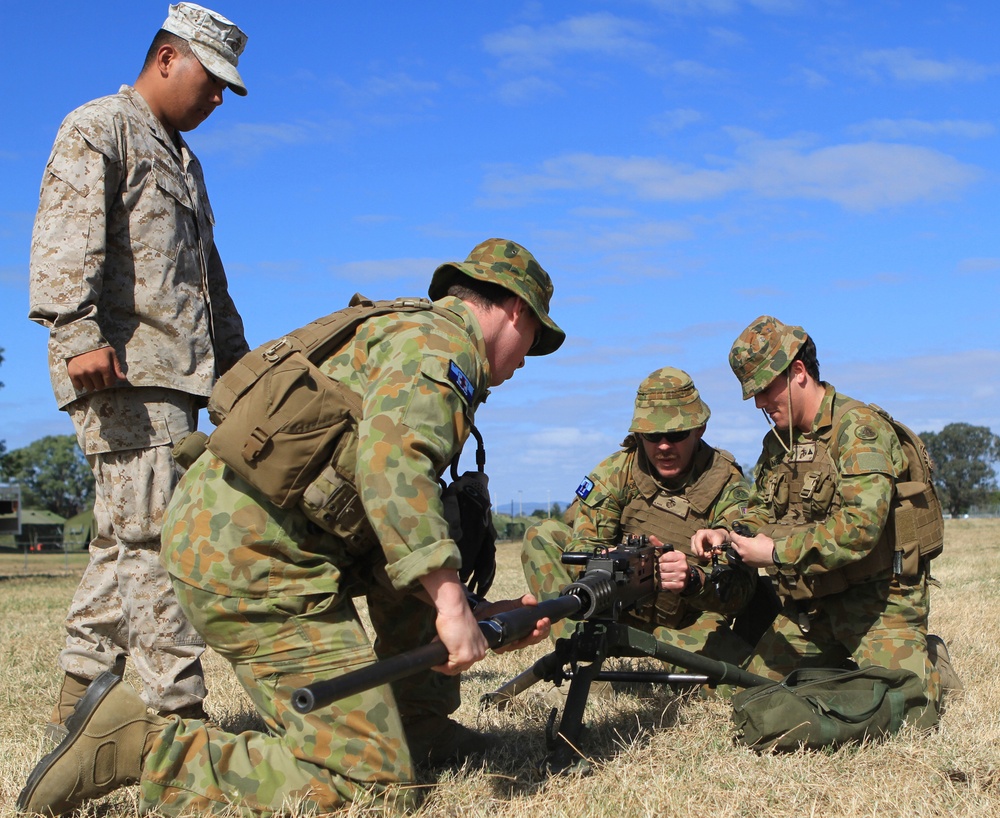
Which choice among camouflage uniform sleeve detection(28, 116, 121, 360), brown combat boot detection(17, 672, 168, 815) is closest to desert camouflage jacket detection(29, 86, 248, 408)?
camouflage uniform sleeve detection(28, 116, 121, 360)

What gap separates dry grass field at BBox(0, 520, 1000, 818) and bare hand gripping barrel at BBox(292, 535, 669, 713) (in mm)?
614

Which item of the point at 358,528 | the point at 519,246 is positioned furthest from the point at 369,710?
the point at 519,246

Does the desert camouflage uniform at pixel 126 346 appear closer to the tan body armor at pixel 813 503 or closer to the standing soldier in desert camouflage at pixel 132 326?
the standing soldier in desert camouflage at pixel 132 326

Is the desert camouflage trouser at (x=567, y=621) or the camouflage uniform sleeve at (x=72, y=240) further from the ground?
the camouflage uniform sleeve at (x=72, y=240)

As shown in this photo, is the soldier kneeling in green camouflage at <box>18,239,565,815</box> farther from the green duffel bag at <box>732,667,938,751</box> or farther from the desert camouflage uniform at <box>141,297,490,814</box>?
the green duffel bag at <box>732,667,938,751</box>

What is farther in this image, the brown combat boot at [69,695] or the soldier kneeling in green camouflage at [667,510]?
the soldier kneeling in green camouflage at [667,510]

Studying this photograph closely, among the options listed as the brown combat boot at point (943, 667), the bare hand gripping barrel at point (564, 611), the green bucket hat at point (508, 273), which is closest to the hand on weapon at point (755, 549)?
the bare hand gripping barrel at point (564, 611)

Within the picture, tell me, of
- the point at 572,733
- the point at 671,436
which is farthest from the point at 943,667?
the point at 572,733

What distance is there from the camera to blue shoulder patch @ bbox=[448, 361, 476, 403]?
3.54 meters

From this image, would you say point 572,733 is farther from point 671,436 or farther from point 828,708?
point 671,436

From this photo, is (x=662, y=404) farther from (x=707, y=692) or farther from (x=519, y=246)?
(x=519, y=246)

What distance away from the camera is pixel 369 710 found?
3.65 m

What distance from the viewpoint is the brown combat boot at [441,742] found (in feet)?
14.4

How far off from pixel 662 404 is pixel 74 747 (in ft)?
12.4
